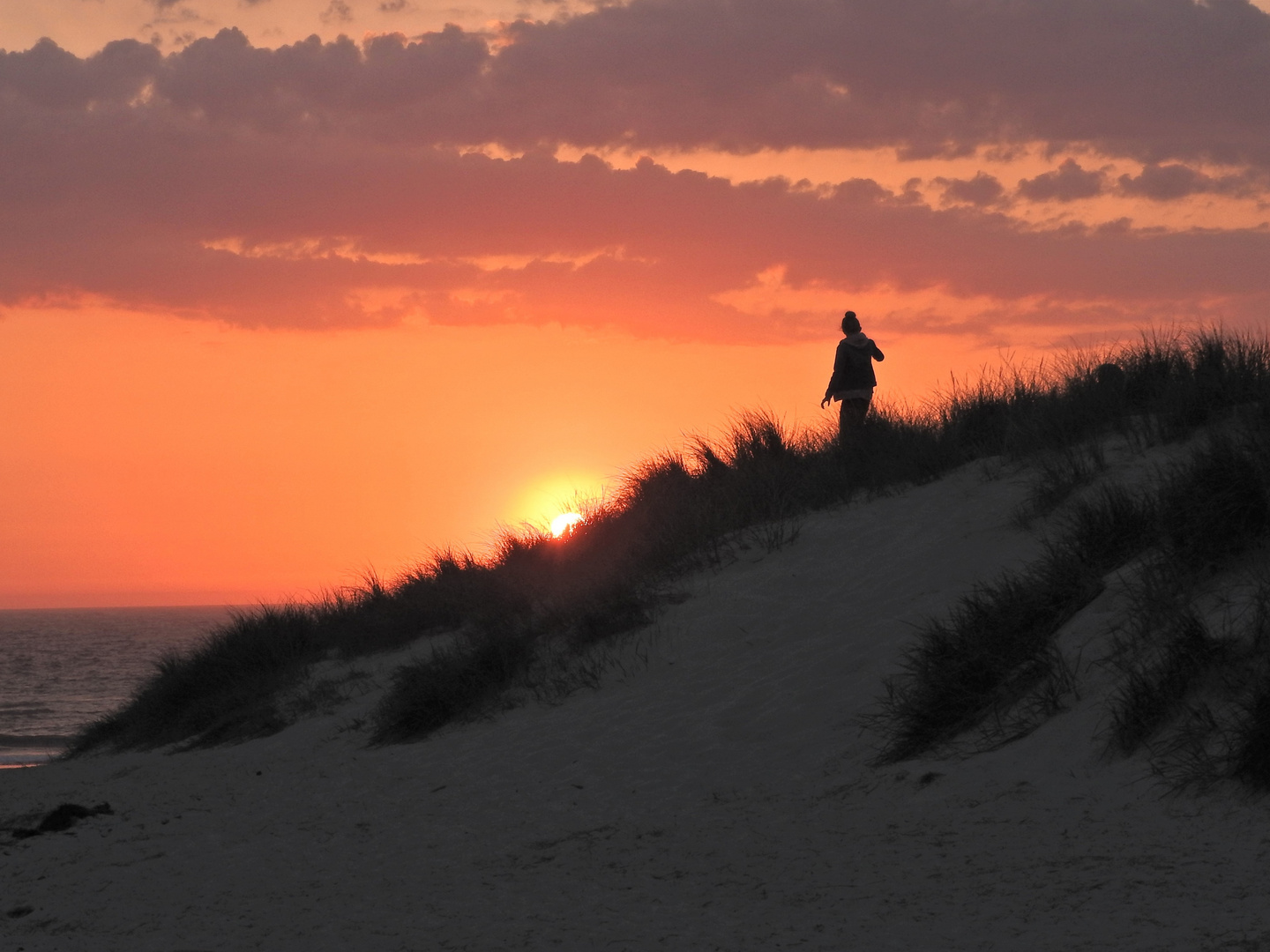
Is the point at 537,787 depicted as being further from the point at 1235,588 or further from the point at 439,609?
the point at 439,609

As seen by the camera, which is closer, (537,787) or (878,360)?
(537,787)

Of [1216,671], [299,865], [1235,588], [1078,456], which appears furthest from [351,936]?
[1078,456]

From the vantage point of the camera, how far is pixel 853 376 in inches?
543

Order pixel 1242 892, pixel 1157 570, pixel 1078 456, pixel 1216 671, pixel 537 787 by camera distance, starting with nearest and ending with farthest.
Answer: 1. pixel 1242 892
2. pixel 1216 671
3. pixel 1157 570
4. pixel 537 787
5. pixel 1078 456

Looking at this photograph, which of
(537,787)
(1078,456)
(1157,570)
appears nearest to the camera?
(1157,570)

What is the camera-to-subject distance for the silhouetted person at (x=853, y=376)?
13633 millimetres

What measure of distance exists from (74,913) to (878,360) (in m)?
10.3

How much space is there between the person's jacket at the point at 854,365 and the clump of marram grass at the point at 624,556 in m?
0.49

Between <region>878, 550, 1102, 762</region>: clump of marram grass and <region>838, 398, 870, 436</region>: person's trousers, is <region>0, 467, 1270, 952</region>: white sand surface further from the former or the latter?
<region>838, 398, 870, 436</region>: person's trousers

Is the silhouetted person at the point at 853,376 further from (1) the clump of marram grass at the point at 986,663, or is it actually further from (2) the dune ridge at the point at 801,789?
(1) the clump of marram grass at the point at 986,663

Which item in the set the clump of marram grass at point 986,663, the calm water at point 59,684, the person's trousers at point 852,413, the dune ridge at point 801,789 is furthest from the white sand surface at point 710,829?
the calm water at point 59,684

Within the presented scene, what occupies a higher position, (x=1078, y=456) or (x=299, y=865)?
(x=1078, y=456)

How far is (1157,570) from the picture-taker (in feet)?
22.4

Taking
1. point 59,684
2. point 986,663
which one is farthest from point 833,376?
point 59,684
